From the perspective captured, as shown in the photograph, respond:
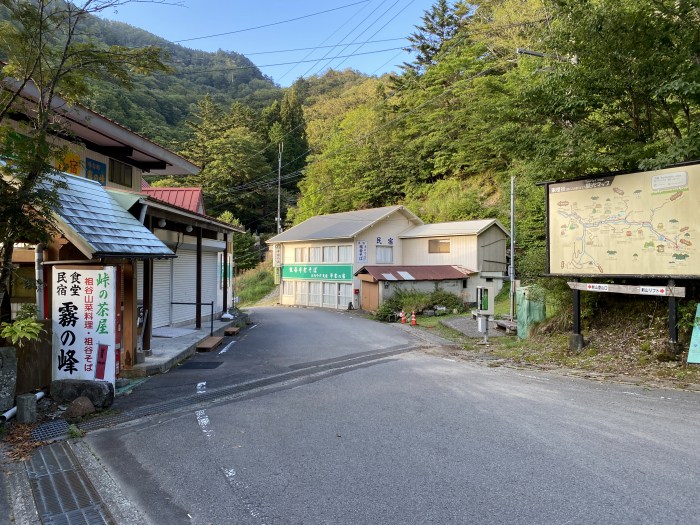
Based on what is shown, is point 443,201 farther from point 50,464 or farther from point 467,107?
point 50,464

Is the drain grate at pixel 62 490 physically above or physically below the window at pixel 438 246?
below

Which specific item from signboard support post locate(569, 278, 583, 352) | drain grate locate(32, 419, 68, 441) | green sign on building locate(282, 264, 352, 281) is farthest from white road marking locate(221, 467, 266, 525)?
green sign on building locate(282, 264, 352, 281)

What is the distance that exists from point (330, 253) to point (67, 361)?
26.1 m

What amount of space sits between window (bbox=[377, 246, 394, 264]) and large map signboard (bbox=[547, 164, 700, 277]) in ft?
71.0

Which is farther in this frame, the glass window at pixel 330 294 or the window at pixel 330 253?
the glass window at pixel 330 294

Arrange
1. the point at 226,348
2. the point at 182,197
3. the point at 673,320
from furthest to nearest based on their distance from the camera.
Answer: the point at 182,197 < the point at 226,348 < the point at 673,320

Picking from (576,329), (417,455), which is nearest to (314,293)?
(576,329)

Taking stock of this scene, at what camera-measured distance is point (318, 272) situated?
3366cm

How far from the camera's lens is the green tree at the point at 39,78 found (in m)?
5.61

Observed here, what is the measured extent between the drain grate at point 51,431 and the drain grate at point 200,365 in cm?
387

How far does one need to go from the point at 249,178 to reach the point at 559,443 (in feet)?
153

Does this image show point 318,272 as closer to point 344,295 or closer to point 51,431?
point 344,295

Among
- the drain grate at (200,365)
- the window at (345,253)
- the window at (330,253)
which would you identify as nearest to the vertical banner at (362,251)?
the window at (345,253)

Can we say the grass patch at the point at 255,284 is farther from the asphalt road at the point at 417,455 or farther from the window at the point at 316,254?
the asphalt road at the point at 417,455
